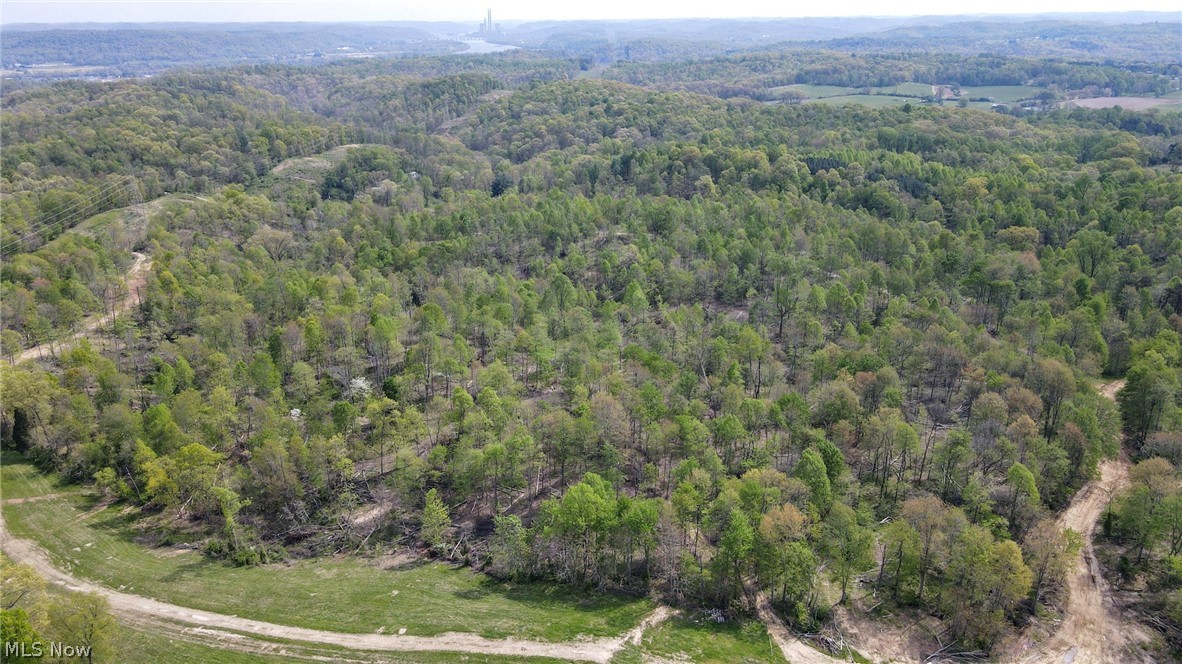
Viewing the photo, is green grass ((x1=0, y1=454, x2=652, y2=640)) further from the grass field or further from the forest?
the forest

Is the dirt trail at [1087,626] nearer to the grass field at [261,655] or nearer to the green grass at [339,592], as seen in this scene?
the green grass at [339,592]

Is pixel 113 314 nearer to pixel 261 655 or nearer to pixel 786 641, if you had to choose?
pixel 261 655

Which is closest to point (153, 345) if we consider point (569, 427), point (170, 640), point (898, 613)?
point (170, 640)

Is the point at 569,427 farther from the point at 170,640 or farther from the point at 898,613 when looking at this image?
the point at 170,640

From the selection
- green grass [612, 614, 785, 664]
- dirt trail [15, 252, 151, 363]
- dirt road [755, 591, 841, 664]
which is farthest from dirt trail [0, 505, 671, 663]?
dirt trail [15, 252, 151, 363]

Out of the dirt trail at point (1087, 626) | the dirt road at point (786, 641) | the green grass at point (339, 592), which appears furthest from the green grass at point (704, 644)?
the dirt trail at point (1087, 626)

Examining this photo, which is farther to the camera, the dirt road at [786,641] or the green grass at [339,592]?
the green grass at [339,592]

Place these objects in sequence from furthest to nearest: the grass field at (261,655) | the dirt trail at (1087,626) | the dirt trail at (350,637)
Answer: the dirt trail at (350,637) < the dirt trail at (1087,626) < the grass field at (261,655)
